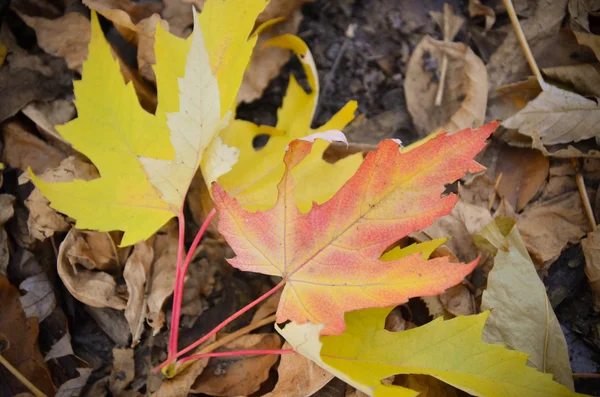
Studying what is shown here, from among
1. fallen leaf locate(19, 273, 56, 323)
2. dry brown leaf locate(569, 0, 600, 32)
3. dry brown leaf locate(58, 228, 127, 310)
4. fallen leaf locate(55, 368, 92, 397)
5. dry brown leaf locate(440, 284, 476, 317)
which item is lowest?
fallen leaf locate(55, 368, 92, 397)

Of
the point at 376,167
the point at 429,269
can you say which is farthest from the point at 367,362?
the point at 376,167

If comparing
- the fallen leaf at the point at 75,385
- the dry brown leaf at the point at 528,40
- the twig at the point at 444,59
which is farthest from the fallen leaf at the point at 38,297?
the dry brown leaf at the point at 528,40

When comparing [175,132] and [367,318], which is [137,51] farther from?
[367,318]

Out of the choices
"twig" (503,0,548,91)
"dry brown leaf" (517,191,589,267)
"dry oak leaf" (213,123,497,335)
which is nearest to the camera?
"dry oak leaf" (213,123,497,335)

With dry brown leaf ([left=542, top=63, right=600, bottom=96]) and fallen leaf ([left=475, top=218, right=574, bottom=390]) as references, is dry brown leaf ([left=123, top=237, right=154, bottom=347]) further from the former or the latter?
dry brown leaf ([left=542, top=63, right=600, bottom=96])

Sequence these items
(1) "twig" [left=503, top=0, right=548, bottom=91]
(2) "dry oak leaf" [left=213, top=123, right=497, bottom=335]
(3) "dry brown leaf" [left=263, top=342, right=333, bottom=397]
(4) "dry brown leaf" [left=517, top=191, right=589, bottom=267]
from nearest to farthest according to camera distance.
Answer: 1. (2) "dry oak leaf" [left=213, top=123, right=497, bottom=335]
2. (3) "dry brown leaf" [left=263, top=342, right=333, bottom=397]
3. (4) "dry brown leaf" [left=517, top=191, right=589, bottom=267]
4. (1) "twig" [left=503, top=0, right=548, bottom=91]

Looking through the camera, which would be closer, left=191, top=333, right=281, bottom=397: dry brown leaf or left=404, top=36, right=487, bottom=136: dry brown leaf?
left=191, top=333, right=281, bottom=397: dry brown leaf

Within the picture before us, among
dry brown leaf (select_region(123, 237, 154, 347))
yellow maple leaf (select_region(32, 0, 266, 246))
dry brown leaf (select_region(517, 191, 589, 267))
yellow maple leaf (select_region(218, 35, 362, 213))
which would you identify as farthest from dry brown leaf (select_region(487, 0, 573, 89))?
dry brown leaf (select_region(123, 237, 154, 347))
